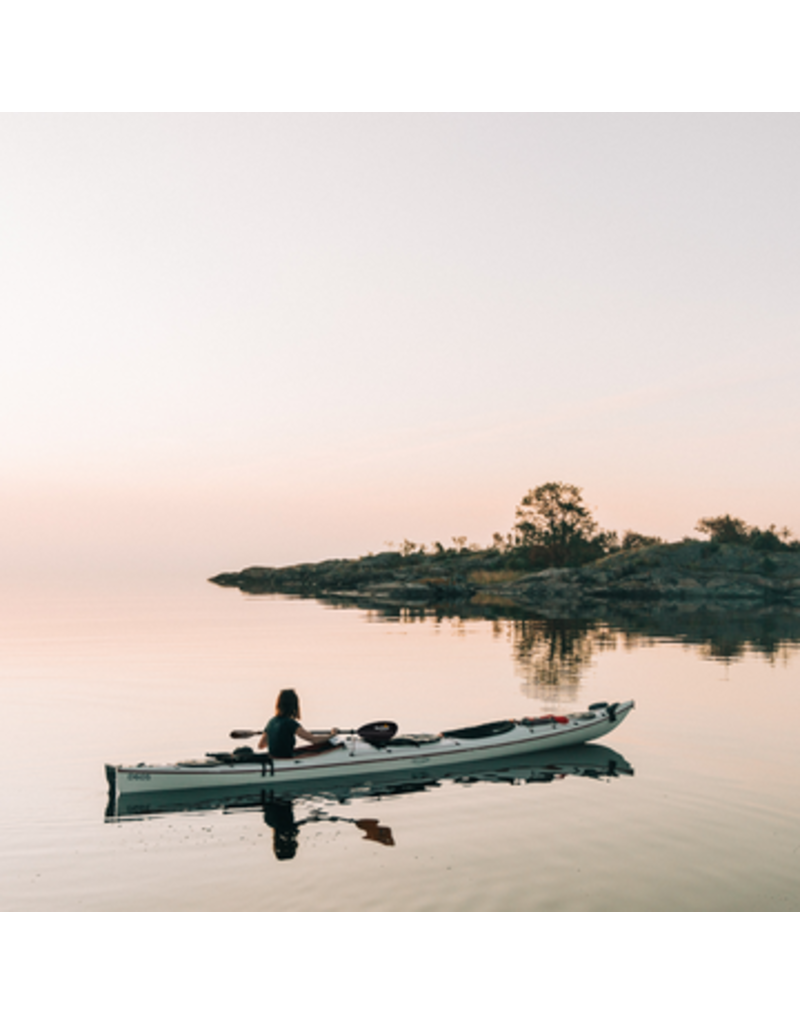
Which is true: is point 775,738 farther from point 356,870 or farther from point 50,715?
point 50,715

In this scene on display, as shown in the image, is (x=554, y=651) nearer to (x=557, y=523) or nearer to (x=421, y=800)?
(x=421, y=800)

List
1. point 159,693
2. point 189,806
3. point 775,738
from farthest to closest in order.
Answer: point 159,693
point 775,738
point 189,806

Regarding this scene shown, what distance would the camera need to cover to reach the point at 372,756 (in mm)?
16219

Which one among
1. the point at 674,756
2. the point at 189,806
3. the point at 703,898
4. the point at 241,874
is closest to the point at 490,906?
the point at 703,898

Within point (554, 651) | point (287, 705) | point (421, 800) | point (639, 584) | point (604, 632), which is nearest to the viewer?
point (421, 800)

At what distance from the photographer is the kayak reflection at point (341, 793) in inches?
524

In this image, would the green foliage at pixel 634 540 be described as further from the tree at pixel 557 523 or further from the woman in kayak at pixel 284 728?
the woman in kayak at pixel 284 728

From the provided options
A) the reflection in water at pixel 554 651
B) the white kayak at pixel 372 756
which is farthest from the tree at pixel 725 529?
the white kayak at pixel 372 756

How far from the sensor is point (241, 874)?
35.8ft

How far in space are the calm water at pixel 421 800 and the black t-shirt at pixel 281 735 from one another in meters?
1.25

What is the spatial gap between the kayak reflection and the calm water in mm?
98

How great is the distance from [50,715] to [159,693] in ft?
13.2

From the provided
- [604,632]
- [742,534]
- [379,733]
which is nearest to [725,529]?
[742,534]

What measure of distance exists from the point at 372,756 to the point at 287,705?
2314 millimetres
